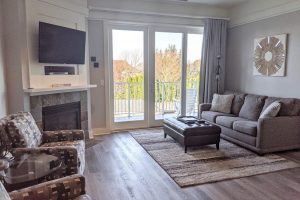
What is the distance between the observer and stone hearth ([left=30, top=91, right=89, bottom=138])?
11.6 ft

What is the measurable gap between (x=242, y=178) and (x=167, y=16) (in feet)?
12.4

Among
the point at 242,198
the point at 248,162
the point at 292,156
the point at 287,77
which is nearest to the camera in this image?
the point at 242,198

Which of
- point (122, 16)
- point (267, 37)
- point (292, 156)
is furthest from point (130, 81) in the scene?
point (292, 156)

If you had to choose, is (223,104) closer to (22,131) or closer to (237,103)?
(237,103)

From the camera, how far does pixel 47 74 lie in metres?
3.77

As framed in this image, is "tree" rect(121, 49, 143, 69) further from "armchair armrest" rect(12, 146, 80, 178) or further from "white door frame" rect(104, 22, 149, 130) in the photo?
"armchair armrest" rect(12, 146, 80, 178)

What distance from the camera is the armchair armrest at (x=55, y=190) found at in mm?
1524

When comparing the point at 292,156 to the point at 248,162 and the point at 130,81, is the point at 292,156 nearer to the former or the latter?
the point at 248,162

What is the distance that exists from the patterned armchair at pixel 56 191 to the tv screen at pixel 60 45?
2.44 m

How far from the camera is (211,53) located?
562 cm

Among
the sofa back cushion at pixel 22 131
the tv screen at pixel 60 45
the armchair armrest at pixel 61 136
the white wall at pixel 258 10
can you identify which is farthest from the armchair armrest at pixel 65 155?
the white wall at pixel 258 10

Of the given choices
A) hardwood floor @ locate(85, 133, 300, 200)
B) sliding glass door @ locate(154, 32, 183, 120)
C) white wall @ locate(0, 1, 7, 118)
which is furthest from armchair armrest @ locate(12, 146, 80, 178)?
sliding glass door @ locate(154, 32, 183, 120)

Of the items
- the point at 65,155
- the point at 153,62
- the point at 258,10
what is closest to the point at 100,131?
the point at 153,62

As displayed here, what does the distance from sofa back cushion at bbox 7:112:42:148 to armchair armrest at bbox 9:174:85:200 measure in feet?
3.10
